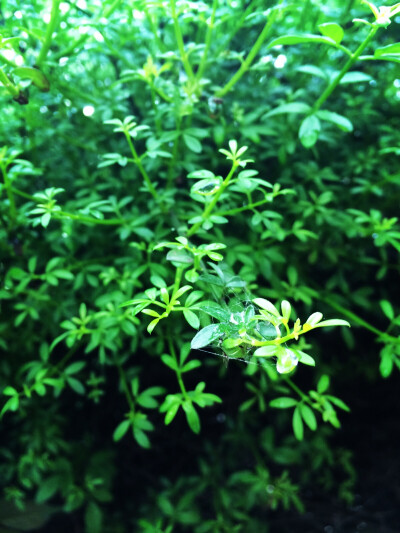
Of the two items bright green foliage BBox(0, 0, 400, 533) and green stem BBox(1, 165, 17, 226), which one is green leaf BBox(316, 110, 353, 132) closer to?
bright green foliage BBox(0, 0, 400, 533)

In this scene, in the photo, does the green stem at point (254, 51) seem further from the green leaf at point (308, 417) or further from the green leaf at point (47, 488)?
the green leaf at point (47, 488)

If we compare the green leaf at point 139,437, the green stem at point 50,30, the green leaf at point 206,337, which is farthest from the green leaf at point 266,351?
the green stem at point 50,30

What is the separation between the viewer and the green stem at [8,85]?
34.8 inches

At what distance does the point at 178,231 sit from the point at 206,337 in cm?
34

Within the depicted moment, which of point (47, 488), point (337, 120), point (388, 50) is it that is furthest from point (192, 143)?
point (47, 488)

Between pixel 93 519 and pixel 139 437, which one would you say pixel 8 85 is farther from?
pixel 93 519

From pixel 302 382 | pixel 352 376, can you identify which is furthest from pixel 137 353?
pixel 352 376

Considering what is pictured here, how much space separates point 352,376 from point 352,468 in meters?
0.25

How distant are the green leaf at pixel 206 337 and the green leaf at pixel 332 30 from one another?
0.54 m

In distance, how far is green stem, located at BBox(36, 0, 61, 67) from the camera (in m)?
0.93

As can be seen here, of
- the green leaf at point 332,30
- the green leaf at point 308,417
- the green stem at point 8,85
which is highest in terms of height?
the green leaf at point 332,30

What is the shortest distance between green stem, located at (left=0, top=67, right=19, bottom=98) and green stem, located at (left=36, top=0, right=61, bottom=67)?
102 millimetres

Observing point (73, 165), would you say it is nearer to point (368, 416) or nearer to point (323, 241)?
point (323, 241)

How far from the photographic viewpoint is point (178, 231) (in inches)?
38.0
